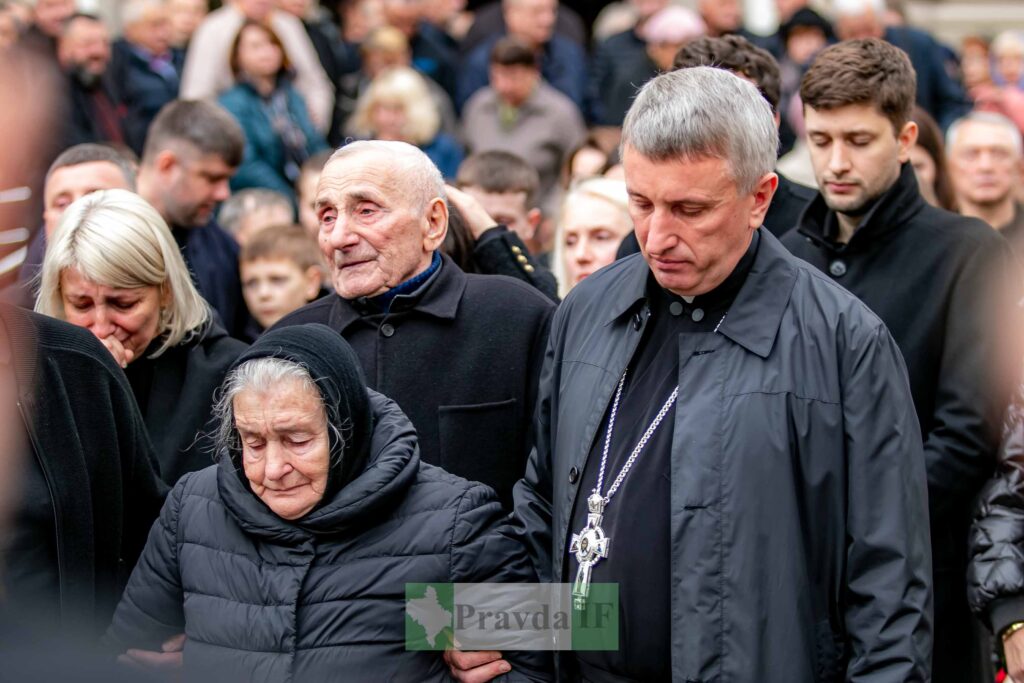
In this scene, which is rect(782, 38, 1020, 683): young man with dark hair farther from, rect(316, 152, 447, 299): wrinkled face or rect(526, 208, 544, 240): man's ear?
rect(526, 208, 544, 240): man's ear

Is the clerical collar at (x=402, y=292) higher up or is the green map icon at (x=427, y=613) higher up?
the clerical collar at (x=402, y=292)

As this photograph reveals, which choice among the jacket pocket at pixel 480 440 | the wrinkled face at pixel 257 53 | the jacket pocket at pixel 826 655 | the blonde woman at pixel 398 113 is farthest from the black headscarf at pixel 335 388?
the wrinkled face at pixel 257 53

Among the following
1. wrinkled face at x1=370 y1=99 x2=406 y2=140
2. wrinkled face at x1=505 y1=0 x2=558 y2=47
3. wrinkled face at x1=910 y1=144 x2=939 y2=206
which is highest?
wrinkled face at x1=505 y1=0 x2=558 y2=47

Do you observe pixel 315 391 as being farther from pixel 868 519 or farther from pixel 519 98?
pixel 519 98

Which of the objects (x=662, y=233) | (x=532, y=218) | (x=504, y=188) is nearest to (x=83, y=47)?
(x=504, y=188)

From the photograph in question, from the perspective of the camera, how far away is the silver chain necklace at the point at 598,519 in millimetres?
3209

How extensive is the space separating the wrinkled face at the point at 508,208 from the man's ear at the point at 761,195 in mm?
→ 2629

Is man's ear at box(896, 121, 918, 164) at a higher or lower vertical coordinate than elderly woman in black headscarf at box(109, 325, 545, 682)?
higher

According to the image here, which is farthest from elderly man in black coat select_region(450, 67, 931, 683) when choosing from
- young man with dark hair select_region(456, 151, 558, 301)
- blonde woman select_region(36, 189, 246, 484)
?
young man with dark hair select_region(456, 151, 558, 301)

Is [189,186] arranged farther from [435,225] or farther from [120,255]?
[435,225]

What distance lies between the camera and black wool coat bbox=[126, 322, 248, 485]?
174 inches

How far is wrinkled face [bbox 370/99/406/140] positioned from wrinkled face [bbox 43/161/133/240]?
10.9 ft

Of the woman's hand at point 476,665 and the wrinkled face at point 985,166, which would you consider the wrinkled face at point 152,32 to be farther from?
the woman's hand at point 476,665

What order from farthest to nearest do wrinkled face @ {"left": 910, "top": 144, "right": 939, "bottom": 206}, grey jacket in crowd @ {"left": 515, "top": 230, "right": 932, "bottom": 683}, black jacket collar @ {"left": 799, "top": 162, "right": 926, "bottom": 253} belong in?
wrinkled face @ {"left": 910, "top": 144, "right": 939, "bottom": 206} → black jacket collar @ {"left": 799, "top": 162, "right": 926, "bottom": 253} → grey jacket in crowd @ {"left": 515, "top": 230, "right": 932, "bottom": 683}
